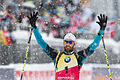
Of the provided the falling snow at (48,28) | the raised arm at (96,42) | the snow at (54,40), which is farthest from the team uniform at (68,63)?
the snow at (54,40)

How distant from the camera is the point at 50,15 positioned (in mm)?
11484

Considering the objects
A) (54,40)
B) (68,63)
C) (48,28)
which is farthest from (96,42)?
(48,28)

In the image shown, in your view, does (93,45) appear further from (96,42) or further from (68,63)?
(68,63)

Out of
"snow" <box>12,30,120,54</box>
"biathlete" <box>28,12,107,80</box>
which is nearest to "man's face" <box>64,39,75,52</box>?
"biathlete" <box>28,12,107,80</box>

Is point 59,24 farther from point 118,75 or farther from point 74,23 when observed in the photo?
point 118,75

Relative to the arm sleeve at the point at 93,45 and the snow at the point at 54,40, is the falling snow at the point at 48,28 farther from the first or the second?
the arm sleeve at the point at 93,45

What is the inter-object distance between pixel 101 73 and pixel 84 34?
3.03 meters

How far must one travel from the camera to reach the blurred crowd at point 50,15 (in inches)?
442

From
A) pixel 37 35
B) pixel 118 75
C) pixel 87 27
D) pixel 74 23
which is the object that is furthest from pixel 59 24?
pixel 37 35

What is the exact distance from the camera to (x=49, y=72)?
9.46 meters

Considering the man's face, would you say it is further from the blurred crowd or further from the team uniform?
the blurred crowd

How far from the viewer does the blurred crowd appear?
11.2 m

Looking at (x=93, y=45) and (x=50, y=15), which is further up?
(x=50, y=15)

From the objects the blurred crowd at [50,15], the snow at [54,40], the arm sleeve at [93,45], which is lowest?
the snow at [54,40]
